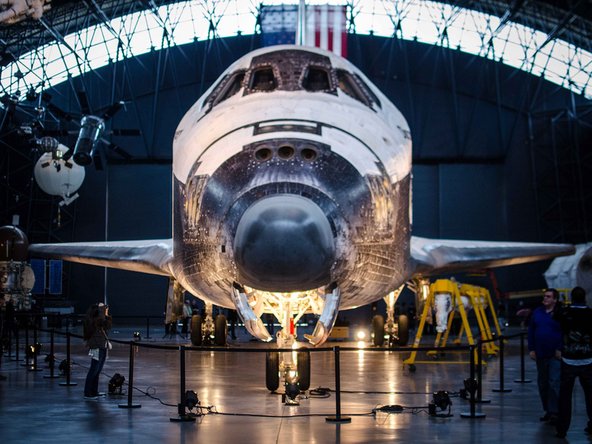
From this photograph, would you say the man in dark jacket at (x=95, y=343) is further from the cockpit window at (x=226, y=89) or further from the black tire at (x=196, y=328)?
the black tire at (x=196, y=328)

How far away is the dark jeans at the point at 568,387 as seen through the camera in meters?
5.74

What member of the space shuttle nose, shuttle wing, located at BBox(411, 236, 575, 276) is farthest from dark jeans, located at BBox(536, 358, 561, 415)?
shuttle wing, located at BBox(411, 236, 575, 276)

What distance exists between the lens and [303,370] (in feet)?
24.8

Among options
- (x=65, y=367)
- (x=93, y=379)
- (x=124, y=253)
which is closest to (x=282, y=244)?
(x=93, y=379)

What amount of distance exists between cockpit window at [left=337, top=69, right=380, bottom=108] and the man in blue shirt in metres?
2.25

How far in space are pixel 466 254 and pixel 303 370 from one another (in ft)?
15.4

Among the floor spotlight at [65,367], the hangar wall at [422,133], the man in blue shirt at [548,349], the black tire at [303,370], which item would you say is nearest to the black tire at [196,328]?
the floor spotlight at [65,367]

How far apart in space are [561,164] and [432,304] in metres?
19.9

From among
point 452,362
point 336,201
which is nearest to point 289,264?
point 336,201

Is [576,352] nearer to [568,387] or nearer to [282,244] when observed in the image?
[568,387]

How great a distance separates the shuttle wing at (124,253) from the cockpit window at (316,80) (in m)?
3.42

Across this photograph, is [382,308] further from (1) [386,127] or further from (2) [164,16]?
(1) [386,127]

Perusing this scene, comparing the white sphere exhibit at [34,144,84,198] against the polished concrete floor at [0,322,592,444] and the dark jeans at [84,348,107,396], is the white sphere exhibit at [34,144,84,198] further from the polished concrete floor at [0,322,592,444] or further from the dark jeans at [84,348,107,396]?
the dark jeans at [84,348,107,396]

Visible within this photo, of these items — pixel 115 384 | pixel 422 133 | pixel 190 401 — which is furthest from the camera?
pixel 422 133
